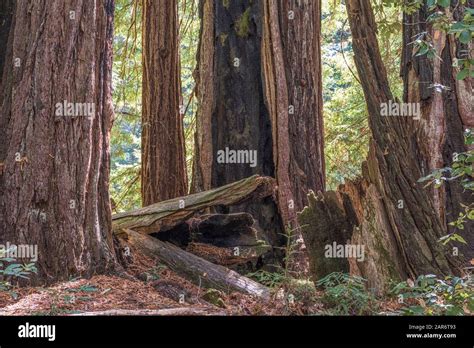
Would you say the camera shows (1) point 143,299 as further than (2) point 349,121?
No

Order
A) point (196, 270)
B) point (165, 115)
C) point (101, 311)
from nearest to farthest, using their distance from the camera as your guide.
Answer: point (101, 311) → point (196, 270) → point (165, 115)

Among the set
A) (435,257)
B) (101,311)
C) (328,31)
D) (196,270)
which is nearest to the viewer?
(101,311)

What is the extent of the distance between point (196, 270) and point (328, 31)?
10.3m

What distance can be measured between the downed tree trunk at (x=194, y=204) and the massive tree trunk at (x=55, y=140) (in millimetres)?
1447

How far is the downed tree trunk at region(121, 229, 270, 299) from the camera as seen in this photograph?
6.33m

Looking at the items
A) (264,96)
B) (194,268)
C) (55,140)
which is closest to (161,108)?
(264,96)

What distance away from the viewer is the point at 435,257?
237 inches

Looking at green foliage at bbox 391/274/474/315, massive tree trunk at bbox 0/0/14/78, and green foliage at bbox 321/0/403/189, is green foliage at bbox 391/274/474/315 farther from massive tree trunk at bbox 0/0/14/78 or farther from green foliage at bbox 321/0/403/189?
green foliage at bbox 321/0/403/189

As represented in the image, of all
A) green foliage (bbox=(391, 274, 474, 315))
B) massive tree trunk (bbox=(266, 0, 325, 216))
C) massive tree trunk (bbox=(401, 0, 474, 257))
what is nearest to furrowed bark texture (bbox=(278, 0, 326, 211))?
massive tree trunk (bbox=(266, 0, 325, 216))

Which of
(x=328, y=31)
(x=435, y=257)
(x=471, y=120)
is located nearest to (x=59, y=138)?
(x=435, y=257)

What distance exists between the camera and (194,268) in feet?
22.2

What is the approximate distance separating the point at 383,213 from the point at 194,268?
5.74 ft

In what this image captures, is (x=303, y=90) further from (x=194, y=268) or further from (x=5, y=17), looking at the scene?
(x=5, y=17)

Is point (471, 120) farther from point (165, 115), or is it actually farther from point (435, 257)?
point (165, 115)
